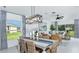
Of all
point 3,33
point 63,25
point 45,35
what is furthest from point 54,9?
point 3,33

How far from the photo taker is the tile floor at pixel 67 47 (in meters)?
3.12

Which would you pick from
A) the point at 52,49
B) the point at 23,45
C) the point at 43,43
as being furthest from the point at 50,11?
the point at 23,45

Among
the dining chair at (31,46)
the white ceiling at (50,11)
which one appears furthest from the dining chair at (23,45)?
the white ceiling at (50,11)

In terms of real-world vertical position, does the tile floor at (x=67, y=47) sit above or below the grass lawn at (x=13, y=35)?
below

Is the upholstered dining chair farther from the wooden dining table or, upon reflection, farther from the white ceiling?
the white ceiling

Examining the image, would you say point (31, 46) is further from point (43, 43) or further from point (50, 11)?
point (50, 11)

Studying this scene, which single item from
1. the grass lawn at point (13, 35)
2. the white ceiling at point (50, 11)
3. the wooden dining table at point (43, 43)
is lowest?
the wooden dining table at point (43, 43)

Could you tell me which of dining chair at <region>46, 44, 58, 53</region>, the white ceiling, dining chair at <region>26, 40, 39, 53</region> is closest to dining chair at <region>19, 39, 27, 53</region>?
dining chair at <region>26, 40, 39, 53</region>

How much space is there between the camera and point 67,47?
3135mm

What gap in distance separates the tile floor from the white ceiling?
1.46 feet

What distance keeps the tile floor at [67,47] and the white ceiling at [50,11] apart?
17.5 inches

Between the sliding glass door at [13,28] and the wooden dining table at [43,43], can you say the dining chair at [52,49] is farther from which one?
the sliding glass door at [13,28]
